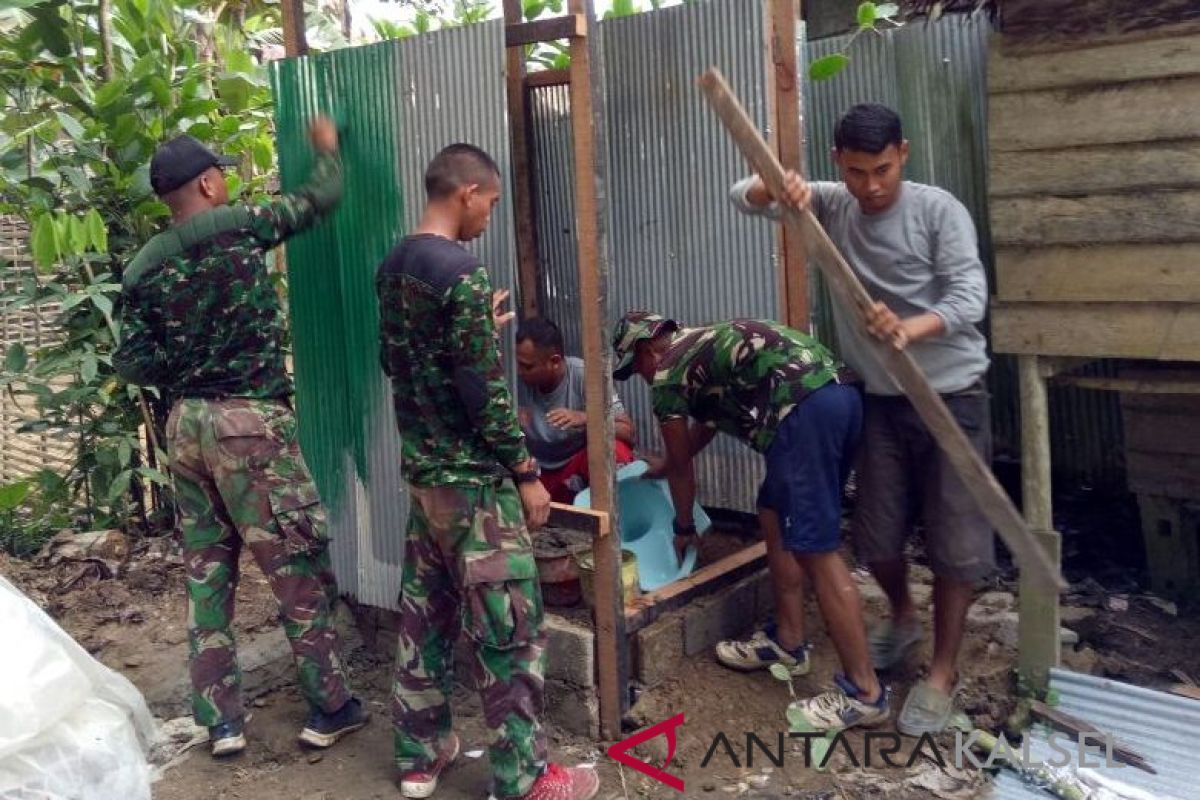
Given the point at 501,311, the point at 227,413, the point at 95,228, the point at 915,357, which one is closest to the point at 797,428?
the point at 915,357

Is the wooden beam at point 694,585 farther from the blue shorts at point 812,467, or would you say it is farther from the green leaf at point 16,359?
the green leaf at point 16,359

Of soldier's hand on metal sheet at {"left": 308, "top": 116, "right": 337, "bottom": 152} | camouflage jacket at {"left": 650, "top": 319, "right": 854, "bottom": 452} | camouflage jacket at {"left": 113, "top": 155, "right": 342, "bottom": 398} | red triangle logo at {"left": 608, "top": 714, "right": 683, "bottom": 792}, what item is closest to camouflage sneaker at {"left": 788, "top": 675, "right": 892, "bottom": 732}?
red triangle logo at {"left": 608, "top": 714, "right": 683, "bottom": 792}

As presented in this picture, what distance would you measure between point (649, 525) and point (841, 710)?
1.21m

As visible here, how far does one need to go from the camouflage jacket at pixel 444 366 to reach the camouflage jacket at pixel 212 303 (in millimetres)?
628

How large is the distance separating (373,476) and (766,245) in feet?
5.59

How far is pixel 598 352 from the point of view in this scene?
3555 millimetres

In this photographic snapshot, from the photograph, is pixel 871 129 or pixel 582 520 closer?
pixel 871 129

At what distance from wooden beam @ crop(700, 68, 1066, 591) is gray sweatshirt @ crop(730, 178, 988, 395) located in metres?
0.36

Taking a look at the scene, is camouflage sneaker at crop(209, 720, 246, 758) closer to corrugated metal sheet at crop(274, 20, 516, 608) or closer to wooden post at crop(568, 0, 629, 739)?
corrugated metal sheet at crop(274, 20, 516, 608)

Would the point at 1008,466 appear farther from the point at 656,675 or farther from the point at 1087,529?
the point at 656,675

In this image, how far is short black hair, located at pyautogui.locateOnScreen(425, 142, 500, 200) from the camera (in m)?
3.25

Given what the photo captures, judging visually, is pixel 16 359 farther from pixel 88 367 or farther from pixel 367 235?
pixel 367 235

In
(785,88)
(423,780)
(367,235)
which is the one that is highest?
(785,88)

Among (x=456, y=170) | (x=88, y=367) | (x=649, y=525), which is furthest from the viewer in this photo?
(x=88, y=367)
